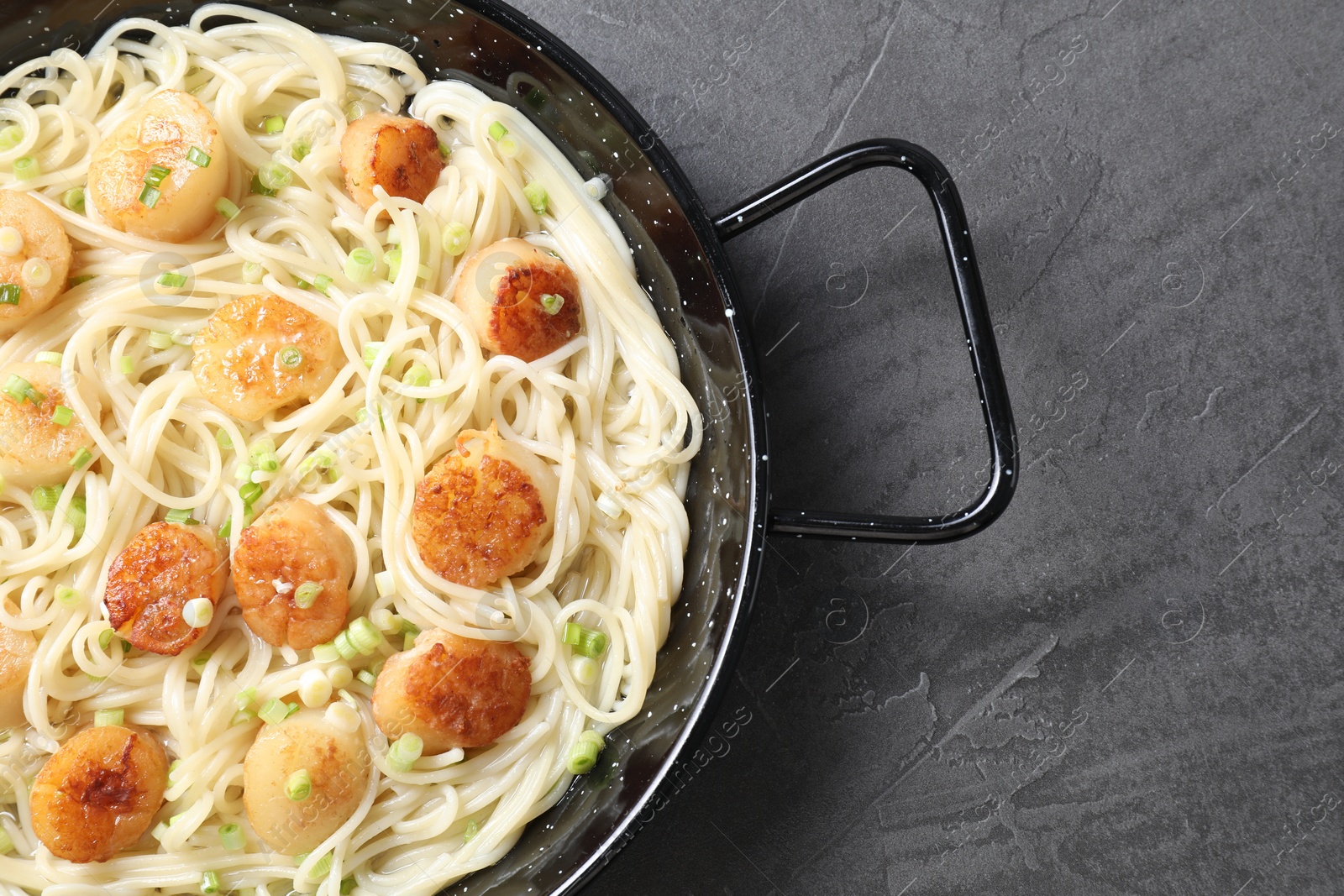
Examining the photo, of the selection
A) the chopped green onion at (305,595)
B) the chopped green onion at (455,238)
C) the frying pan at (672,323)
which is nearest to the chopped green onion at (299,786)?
the chopped green onion at (305,595)

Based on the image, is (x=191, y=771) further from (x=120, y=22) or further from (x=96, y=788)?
(x=120, y=22)

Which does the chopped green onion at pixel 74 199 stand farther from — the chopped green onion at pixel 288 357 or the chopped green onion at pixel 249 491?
the chopped green onion at pixel 249 491

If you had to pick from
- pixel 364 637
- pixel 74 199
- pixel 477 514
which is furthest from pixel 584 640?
pixel 74 199

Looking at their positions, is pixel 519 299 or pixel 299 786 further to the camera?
pixel 519 299

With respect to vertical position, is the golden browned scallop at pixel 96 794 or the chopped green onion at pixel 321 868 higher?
the golden browned scallop at pixel 96 794

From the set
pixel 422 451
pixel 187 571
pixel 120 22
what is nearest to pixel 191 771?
pixel 187 571

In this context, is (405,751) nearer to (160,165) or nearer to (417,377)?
(417,377)
